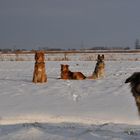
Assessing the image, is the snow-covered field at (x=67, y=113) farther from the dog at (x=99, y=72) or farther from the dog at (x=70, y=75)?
the dog at (x=99, y=72)

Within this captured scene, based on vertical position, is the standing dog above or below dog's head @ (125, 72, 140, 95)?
below

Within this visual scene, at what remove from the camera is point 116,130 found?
7.09 meters

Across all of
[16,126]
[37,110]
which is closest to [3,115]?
[37,110]

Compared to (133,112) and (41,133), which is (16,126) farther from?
(133,112)

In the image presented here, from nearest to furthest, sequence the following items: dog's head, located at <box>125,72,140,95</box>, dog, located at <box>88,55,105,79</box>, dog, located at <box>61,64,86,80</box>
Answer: dog's head, located at <box>125,72,140,95</box>, dog, located at <box>61,64,86,80</box>, dog, located at <box>88,55,105,79</box>

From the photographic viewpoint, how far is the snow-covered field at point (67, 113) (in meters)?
6.62

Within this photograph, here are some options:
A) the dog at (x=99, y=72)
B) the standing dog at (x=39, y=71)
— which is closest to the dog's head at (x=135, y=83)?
the standing dog at (x=39, y=71)

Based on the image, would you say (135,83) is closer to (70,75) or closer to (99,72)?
(70,75)

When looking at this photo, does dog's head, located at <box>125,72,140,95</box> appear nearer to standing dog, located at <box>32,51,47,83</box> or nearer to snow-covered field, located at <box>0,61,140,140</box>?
snow-covered field, located at <box>0,61,140,140</box>

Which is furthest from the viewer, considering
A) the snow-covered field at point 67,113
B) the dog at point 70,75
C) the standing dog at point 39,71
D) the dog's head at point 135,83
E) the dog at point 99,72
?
the dog at point 99,72

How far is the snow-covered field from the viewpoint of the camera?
6625 mm

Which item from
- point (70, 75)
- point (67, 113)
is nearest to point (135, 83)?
point (67, 113)

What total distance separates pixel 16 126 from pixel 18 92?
521 centimetres

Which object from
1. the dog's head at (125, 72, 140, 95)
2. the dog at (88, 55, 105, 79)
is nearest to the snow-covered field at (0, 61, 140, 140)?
the dog's head at (125, 72, 140, 95)
